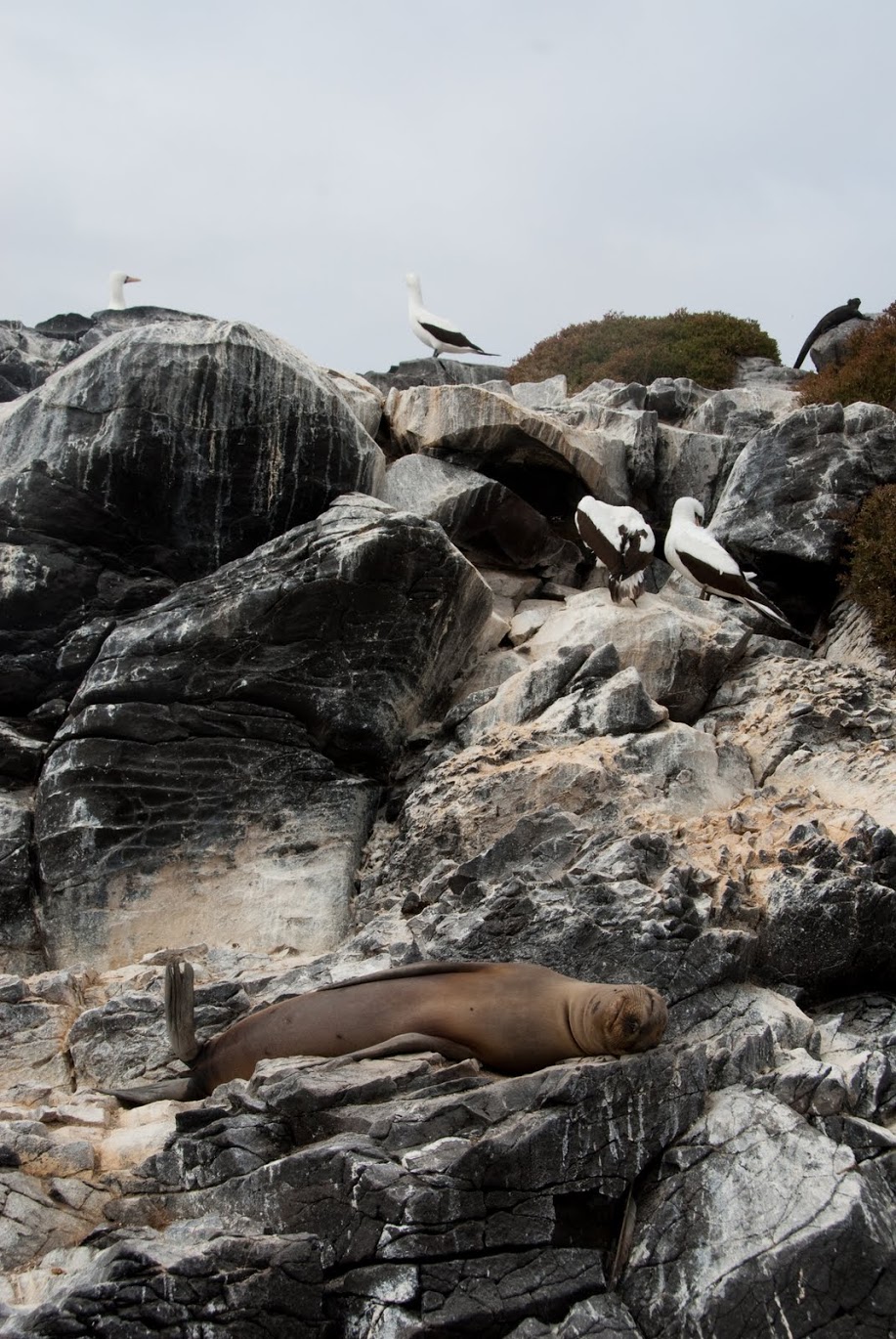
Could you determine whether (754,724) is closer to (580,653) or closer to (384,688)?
(580,653)

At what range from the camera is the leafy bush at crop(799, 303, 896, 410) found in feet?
47.9

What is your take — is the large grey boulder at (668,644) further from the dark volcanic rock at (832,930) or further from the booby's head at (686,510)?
the dark volcanic rock at (832,930)

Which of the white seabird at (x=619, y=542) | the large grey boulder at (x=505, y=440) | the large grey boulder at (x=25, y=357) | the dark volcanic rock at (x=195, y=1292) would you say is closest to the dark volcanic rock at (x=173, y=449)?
the large grey boulder at (x=505, y=440)

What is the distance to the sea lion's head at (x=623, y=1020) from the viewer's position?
5.95 meters

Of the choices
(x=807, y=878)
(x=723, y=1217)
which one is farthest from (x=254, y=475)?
(x=723, y=1217)

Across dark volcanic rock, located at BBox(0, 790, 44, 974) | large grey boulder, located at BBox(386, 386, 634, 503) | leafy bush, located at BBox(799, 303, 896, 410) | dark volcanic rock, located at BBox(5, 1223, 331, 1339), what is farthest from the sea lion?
leafy bush, located at BBox(799, 303, 896, 410)

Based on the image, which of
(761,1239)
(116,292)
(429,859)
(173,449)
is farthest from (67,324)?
(761,1239)

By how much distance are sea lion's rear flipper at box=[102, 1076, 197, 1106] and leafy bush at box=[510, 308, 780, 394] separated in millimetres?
14518

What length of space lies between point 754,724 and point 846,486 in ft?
11.8

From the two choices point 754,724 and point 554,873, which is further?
point 754,724

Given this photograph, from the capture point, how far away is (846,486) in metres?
12.4

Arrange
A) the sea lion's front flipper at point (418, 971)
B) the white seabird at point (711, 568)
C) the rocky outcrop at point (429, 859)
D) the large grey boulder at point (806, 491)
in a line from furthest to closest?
the large grey boulder at point (806, 491), the white seabird at point (711, 568), the sea lion's front flipper at point (418, 971), the rocky outcrop at point (429, 859)

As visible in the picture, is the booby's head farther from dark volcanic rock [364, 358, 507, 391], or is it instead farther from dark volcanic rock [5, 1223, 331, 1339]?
dark volcanic rock [5, 1223, 331, 1339]

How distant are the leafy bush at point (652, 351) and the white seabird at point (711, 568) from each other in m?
7.96
